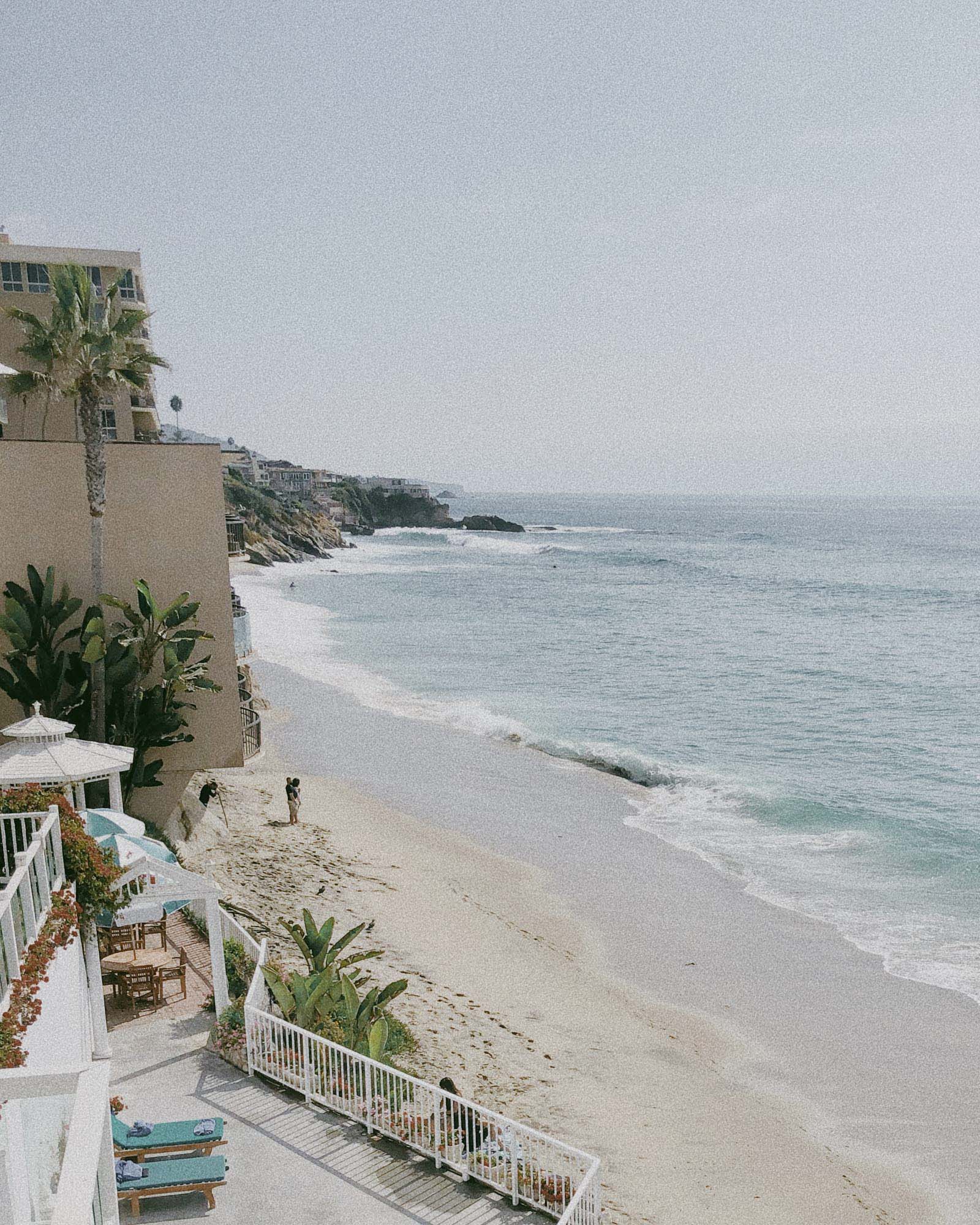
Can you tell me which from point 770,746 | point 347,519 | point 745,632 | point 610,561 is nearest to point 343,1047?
point 770,746

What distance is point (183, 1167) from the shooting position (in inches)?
371

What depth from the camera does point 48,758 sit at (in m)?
13.3

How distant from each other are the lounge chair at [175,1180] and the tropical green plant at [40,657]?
396 inches

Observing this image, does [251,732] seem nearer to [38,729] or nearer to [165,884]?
[38,729]

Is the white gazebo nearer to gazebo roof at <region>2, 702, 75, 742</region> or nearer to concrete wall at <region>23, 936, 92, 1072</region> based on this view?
gazebo roof at <region>2, 702, 75, 742</region>

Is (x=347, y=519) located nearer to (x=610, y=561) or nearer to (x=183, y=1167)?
(x=610, y=561)

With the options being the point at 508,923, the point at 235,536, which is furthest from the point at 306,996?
the point at 235,536

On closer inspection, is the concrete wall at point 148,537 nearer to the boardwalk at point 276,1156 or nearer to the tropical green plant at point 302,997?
the tropical green plant at point 302,997

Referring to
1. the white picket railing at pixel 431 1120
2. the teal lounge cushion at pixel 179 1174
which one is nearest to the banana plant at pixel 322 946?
the white picket railing at pixel 431 1120

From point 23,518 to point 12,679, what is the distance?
2932 millimetres

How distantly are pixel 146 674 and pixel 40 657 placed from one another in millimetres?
1779

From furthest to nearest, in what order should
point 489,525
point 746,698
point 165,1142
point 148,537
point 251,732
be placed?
1. point 489,525
2. point 746,698
3. point 251,732
4. point 148,537
5. point 165,1142

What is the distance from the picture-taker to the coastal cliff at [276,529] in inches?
4176

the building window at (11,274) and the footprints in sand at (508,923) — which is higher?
the building window at (11,274)
